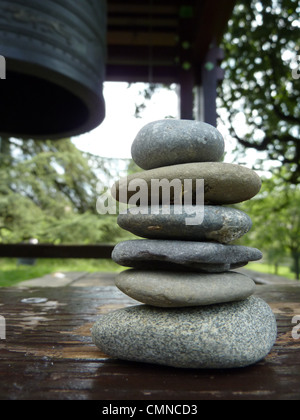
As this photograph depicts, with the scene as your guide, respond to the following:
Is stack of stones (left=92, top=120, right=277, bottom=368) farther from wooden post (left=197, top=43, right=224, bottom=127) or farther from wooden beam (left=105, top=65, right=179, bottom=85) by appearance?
wooden beam (left=105, top=65, right=179, bottom=85)

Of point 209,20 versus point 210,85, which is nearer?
point 209,20

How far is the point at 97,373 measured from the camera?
137cm

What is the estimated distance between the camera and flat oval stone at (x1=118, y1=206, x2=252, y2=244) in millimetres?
1587

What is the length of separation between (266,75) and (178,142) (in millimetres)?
5013

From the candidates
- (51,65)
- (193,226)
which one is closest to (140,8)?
(51,65)

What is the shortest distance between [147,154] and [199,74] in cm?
310

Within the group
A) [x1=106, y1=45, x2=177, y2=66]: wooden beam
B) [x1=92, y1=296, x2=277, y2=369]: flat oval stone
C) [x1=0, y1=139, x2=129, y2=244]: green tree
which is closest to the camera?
[x1=92, y1=296, x2=277, y2=369]: flat oval stone

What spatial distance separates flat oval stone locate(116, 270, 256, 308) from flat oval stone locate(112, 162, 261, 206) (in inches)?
15.0

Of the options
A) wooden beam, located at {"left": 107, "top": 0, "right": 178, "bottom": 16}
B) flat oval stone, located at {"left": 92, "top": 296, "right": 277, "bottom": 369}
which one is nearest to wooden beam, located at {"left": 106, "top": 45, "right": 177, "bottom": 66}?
wooden beam, located at {"left": 107, "top": 0, "right": 178, "bottom": 16}

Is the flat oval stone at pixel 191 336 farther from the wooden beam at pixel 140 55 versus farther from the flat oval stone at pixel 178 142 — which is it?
the wooden beam at pixel 140 55

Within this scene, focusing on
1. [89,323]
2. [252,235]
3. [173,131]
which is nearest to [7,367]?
[89,323]

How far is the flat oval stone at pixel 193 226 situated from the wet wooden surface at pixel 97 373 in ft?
1.92

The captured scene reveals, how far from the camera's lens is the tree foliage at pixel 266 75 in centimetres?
491

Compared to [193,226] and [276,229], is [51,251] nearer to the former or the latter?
[193,226]
